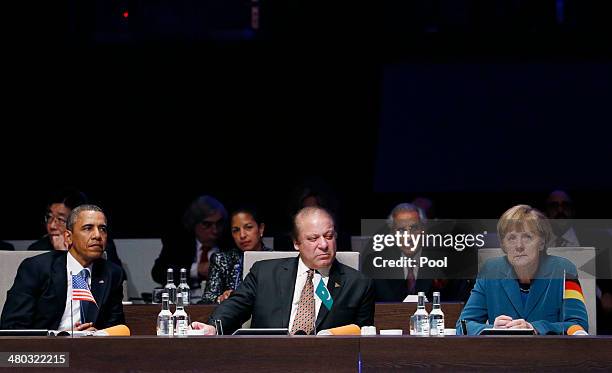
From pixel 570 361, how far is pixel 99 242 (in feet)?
7.08

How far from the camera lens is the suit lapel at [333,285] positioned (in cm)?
485

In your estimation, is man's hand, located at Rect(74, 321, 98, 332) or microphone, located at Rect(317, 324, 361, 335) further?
man's hand, located at Rect(74, 321, 98, 332)

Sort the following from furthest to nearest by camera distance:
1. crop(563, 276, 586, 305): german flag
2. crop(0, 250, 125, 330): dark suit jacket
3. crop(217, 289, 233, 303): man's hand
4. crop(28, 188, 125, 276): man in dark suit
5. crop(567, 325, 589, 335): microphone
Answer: crop(28, 188, 125, 276): man in dark suit → crop(217, 289, 233, 303): man's hand → crop(0, 250, 125, 330): dark suit jacket → crop(563, 276, 586, 305): german flag → crop(567, 325, 589, 335): microphone

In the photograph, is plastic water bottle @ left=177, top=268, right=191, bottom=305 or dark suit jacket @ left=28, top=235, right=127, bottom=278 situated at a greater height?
dark suit jacket @ left=28, top=235, right=127, bottom=278

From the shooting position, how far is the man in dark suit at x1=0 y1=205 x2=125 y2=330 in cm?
498

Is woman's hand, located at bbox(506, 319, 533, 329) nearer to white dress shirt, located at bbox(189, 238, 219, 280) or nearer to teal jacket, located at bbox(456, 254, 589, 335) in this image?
teal jacket, located at bbox(456, 254, 589, 335)

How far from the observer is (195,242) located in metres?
7.13

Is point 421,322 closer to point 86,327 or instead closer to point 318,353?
point 318,353

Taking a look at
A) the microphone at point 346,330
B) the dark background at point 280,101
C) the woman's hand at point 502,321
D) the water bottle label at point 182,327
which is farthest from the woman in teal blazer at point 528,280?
the dark background at point 280,101

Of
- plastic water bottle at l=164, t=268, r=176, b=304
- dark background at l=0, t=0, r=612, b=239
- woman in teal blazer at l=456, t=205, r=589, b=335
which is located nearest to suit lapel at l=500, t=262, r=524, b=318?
woman in teal blazer at l=456, t=205, r=589, b=335

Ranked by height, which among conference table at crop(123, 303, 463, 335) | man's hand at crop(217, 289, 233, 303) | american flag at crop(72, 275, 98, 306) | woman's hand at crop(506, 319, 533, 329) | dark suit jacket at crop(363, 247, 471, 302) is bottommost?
woman's hand at crop(506, 319, 533, 329)

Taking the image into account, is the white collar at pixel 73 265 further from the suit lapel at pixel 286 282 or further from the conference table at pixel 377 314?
the suit lapel at pixel 286 282

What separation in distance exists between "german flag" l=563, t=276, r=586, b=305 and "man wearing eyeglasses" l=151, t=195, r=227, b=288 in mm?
2620

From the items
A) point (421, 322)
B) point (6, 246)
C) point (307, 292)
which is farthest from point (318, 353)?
point (6, 246)
